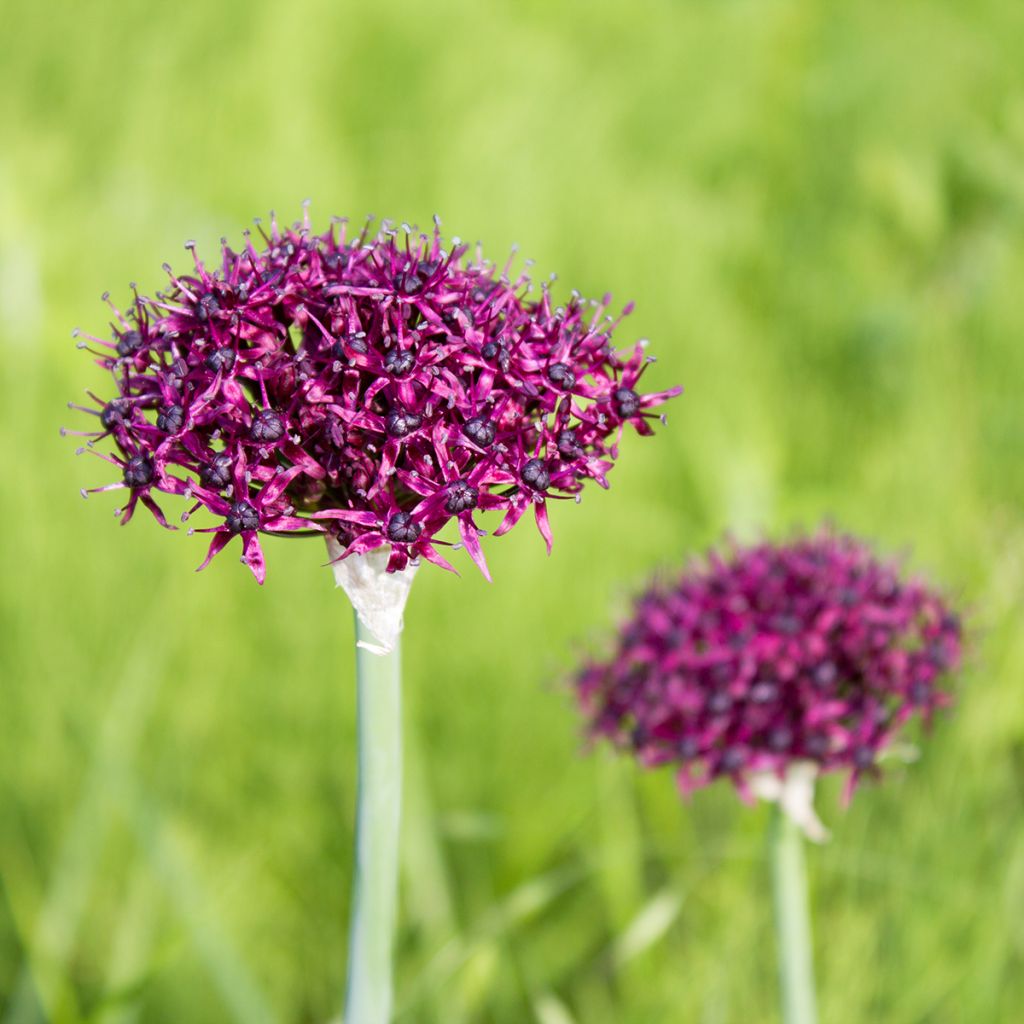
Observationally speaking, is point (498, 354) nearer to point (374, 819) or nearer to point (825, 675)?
point (374, 819)

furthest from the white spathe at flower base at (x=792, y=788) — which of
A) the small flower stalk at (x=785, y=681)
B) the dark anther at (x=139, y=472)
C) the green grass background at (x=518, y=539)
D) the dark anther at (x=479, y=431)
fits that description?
the dark anther at (x=139, y=472)

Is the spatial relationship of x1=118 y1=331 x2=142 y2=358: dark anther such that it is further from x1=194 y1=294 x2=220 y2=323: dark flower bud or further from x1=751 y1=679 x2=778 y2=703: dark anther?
x1=751 y1=679 x2=778 y2=703: dark anther

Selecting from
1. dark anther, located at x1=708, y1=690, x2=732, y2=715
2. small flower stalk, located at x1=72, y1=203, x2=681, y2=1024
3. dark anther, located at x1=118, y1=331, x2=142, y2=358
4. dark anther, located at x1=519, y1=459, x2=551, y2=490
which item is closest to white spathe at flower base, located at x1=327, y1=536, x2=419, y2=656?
small flower stalk, located at x1=72, y1=203, x2=681, y2=1024

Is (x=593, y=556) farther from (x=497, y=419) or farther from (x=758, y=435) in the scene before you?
(x=497, y=419)

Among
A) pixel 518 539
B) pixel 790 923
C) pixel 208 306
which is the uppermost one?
pixel 518 539

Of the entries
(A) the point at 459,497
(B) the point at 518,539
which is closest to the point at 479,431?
(A) the point at 459,497
